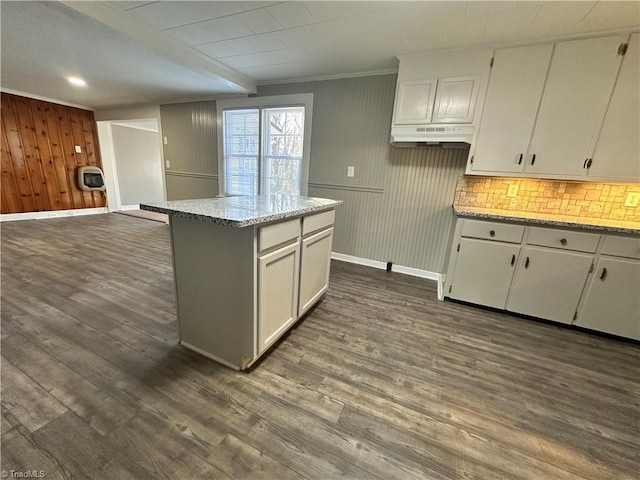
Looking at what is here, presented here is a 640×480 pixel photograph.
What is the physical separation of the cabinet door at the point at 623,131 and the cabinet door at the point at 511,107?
0.49 m

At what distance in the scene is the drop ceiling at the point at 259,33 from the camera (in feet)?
5.82

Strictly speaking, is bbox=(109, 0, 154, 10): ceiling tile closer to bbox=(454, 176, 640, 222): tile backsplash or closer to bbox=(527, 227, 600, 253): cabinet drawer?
bbox=(454, 176, 640, 222): tile backsplash

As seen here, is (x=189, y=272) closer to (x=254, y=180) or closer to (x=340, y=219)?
(x=340, y=219)

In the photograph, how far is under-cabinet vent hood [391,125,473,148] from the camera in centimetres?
238

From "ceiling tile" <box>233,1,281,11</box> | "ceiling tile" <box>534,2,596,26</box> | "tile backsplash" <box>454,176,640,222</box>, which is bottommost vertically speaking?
"tile backsplash" <box>454,176,640,222</box>

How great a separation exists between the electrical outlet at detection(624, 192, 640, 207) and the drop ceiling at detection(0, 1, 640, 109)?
1.31 meters

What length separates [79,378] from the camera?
1.40 metres

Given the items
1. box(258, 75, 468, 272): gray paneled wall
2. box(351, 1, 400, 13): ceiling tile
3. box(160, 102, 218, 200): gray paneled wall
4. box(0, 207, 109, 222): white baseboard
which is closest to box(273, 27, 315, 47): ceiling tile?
box(351, 1, 400, 13): ceiling tile

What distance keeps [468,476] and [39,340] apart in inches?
104

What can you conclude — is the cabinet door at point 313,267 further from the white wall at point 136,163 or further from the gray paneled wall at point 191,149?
the white wall at point 136,163

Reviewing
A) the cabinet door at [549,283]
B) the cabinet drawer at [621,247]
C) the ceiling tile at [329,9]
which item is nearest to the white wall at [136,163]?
the ceiling tile at [329,9]

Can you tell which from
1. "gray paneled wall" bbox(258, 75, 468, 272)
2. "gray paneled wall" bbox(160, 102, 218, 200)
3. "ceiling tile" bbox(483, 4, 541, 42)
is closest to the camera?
"ceiling tile" bbox(483, 4, 541, 42)

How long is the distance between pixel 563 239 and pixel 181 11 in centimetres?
363

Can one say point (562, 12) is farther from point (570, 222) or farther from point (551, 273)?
point (551, 273)
